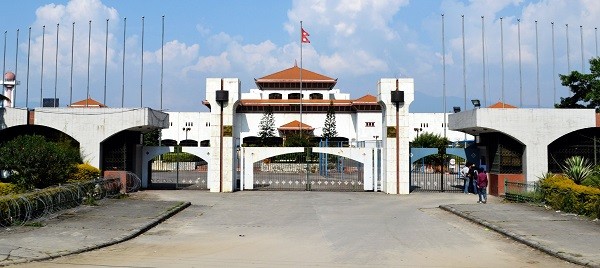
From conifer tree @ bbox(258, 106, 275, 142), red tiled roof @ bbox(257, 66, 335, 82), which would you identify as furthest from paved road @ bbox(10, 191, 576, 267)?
red tiled roof @ bbox(257, 66, 335, 82)

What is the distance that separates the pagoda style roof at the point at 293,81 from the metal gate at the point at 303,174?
Result: 28.4 metres

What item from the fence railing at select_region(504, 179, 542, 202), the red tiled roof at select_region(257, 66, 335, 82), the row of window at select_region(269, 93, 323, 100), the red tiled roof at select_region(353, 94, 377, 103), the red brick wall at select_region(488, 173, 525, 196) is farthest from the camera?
the row of window at select_region(269, 93, 323, 100)

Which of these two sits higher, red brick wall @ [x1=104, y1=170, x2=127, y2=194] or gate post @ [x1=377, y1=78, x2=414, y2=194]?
gate post @ [x1=377, y1=78, x2=414, y2=194]

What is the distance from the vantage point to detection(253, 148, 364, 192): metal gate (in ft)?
113

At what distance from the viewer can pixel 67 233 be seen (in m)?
15.0

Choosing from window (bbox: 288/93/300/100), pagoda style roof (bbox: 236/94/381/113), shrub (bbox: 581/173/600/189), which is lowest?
shrub (bbox: 581/173/600/189)

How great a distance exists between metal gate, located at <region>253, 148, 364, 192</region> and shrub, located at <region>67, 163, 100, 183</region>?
28.6 feet

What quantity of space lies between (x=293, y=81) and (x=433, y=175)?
43068 millimetres

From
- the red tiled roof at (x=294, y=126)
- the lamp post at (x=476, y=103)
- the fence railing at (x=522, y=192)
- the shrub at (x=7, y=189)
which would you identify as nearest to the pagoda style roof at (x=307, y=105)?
the red tiled roof at (x=294, y=126)

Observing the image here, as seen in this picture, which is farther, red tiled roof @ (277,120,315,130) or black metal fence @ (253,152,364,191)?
red tiled roof @ (277,120,315,130)

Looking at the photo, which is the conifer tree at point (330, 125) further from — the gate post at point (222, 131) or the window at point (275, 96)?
the gate post at point (222, 131)

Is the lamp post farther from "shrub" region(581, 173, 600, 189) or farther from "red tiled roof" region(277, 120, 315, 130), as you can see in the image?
"red tiled roof" region(277, 120, 315, 130)

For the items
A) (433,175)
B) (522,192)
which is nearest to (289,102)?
(433,175)

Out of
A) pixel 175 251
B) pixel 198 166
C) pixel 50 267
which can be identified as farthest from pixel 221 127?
pixel 198 166
